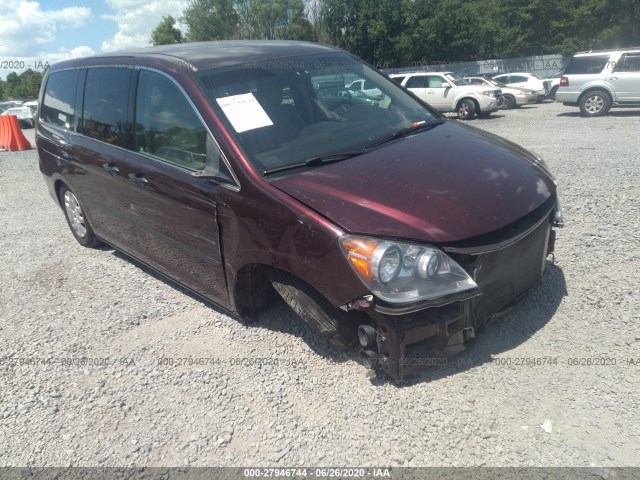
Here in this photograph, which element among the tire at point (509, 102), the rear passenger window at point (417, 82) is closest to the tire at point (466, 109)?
the rear passenger window at point (417, 82)

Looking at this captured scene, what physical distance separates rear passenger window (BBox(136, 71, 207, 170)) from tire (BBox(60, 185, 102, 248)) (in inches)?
73.3

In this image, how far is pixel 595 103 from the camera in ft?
50.9

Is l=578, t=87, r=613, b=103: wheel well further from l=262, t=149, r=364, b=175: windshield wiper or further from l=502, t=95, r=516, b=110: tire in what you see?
l=262, t=149, r=364, b=175: windshield wiper

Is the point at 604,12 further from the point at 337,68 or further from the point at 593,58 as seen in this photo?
the point at 337,68

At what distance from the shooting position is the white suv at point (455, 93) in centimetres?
1747

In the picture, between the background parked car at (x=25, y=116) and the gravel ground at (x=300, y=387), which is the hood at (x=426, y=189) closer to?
the gravel ground at (x=300, y=387)

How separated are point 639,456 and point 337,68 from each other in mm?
3269

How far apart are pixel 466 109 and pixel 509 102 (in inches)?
164

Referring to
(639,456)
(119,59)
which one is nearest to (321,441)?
(639,456)

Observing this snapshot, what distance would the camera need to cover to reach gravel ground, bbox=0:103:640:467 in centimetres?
259

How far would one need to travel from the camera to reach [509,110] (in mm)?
20516

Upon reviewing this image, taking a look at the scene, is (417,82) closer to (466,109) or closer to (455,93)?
(455,93)

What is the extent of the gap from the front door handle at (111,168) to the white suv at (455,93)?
47.0 ft

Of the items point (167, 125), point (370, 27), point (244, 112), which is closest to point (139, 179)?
point (167, 125)
